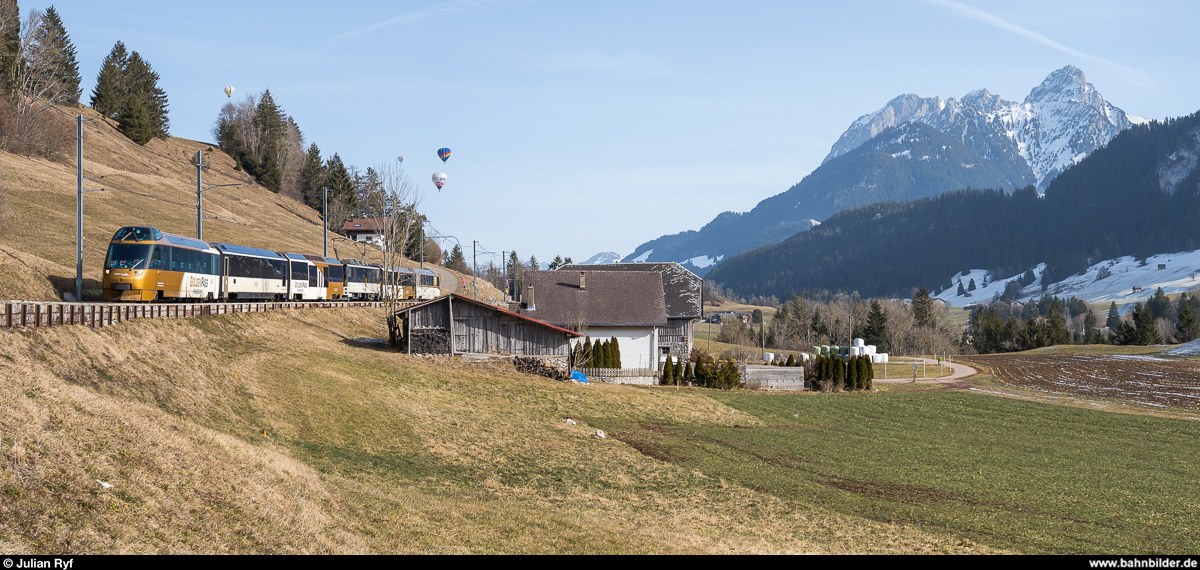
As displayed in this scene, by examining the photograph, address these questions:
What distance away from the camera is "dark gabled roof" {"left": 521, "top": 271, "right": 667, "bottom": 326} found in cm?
5488

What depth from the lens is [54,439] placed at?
12.7m

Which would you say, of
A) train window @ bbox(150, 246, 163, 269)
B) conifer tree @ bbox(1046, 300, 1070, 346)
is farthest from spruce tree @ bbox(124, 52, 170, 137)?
conifer tree @ bbox(1046, 300, 1070, 346)

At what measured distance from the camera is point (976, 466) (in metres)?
27.0

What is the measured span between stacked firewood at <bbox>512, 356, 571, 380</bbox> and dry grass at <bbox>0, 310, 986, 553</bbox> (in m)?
10.2

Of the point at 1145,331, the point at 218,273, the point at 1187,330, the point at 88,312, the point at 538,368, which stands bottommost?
the point at 538,368

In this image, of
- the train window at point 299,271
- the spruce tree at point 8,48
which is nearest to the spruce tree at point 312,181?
the spruce tree at point 8,48

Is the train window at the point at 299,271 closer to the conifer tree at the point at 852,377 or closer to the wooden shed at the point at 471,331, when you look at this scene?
the wooden shed at the point at 471,331

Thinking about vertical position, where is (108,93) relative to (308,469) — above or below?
above

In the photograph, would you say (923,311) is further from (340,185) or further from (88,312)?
(88,312)

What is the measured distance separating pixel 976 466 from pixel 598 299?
33474 mm

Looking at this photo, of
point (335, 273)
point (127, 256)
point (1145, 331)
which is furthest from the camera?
point (1145, 331)

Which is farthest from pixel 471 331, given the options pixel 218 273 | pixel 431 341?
pixel 218 273

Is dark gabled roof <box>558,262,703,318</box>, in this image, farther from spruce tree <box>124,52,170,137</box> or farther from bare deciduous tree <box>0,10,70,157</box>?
spruce tree <box>124,52,170,137</box>
